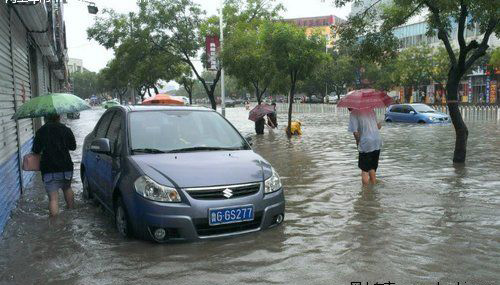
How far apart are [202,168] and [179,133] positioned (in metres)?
0.99

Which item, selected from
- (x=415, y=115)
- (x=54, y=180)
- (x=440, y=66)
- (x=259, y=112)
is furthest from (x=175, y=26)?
(x=440, y=66)

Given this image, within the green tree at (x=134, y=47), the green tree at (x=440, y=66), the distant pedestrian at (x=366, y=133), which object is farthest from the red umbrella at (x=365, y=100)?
the green tree at (x=440, y=66)

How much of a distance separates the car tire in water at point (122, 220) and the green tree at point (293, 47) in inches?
522

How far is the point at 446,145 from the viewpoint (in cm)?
1546

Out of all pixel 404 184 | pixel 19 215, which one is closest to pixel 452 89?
pixel 404 184

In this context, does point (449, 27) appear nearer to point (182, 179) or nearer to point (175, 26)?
point (182, 179)

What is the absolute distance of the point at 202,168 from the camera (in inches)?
202

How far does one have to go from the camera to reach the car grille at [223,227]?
496cm

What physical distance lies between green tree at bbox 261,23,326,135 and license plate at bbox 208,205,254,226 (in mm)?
13451

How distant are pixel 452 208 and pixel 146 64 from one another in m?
21.3

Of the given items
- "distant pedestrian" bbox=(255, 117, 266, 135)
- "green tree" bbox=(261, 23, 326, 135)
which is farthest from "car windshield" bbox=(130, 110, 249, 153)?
"distant pedestrian" bbox=(255, 117, 266, 135)

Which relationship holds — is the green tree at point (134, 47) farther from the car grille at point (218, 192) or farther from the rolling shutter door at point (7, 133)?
the car grille at point (218, 192)

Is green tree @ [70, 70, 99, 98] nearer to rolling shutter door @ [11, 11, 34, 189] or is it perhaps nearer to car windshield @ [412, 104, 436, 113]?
car windshield @ [412, 104, 436, 113]

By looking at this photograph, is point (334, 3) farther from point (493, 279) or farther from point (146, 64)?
point (146, 64)
